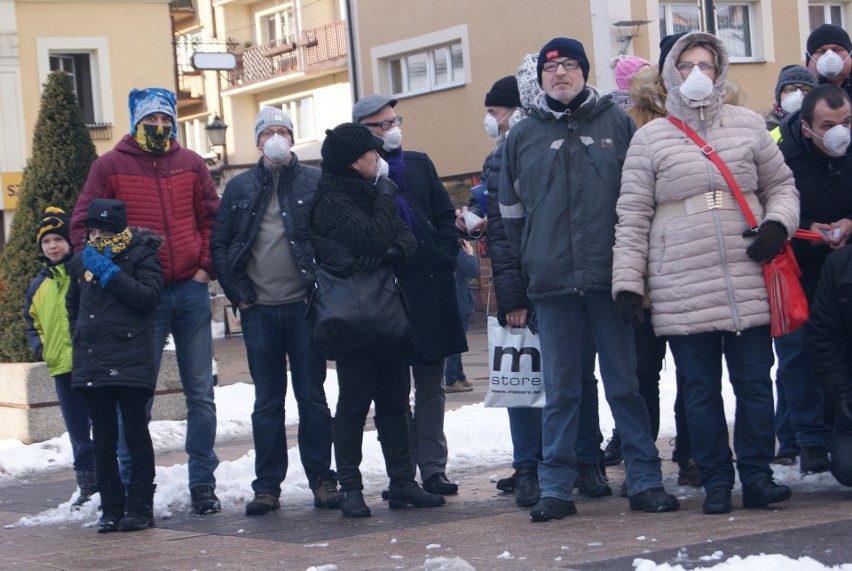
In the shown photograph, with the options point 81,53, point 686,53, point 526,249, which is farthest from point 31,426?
point 81,53

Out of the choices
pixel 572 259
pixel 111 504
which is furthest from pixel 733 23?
pixel 111 504

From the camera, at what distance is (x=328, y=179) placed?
7.11 metres

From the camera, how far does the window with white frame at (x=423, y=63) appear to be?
3016 cm

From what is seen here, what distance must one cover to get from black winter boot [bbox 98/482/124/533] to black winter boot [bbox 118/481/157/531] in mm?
37

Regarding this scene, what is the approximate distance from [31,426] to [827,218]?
22.7 ft

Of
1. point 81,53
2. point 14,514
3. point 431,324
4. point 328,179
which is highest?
point 81,53

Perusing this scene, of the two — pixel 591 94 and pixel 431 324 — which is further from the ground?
pixel 591 94

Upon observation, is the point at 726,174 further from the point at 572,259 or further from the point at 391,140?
the point at 391,140

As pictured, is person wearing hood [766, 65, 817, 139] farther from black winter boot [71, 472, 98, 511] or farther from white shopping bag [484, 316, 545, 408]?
black winter boot [71, 472, 98, 511]

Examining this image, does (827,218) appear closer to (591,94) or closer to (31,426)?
(591,94)

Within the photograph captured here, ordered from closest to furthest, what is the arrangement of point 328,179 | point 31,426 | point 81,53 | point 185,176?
point 328,179
point 185,176
point 31,426
point 81,53

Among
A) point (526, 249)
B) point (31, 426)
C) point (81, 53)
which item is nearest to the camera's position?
point (526, 249)

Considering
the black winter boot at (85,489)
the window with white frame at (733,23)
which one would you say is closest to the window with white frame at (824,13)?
the window with white frame at (733,23)

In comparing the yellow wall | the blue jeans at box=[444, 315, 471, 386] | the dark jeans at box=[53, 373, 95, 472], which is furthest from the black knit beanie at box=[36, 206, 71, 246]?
the yellow wall
